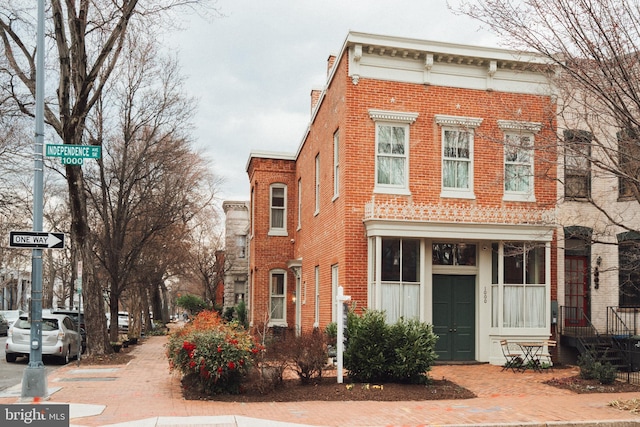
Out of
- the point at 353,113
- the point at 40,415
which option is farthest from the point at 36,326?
the point at 353,113

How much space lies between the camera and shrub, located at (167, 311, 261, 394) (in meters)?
11.8

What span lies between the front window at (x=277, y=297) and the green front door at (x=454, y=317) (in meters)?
11.0

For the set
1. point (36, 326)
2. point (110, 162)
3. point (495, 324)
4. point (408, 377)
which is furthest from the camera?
point (110, 162)

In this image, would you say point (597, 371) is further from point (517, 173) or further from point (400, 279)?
point (517, 173)

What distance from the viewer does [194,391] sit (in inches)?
481

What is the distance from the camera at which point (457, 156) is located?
1786 centimetres

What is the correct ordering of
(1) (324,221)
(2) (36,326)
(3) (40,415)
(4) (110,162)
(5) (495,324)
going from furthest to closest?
(4) (110,162), (1) (324,221), (5) (495,324), (2) (36,326), (3) (40,415)

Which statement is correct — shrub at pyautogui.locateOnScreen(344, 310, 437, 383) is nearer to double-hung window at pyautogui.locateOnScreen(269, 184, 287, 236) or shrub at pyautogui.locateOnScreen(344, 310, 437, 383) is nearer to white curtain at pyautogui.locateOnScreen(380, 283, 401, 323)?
white curtain at pyautogui.locateOnScreen(380, 283, 401, 323)

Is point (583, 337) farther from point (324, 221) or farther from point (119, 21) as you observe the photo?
point (119, 21)

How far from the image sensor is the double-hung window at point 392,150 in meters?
17.2

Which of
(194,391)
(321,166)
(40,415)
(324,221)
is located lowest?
(194,391)

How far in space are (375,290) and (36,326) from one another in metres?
7.91

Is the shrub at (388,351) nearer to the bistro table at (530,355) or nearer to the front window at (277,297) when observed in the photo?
the bistro table at (530,355)

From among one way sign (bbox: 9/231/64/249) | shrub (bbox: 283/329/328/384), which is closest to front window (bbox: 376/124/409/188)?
shrub (bbox: 283/329/328/384)
